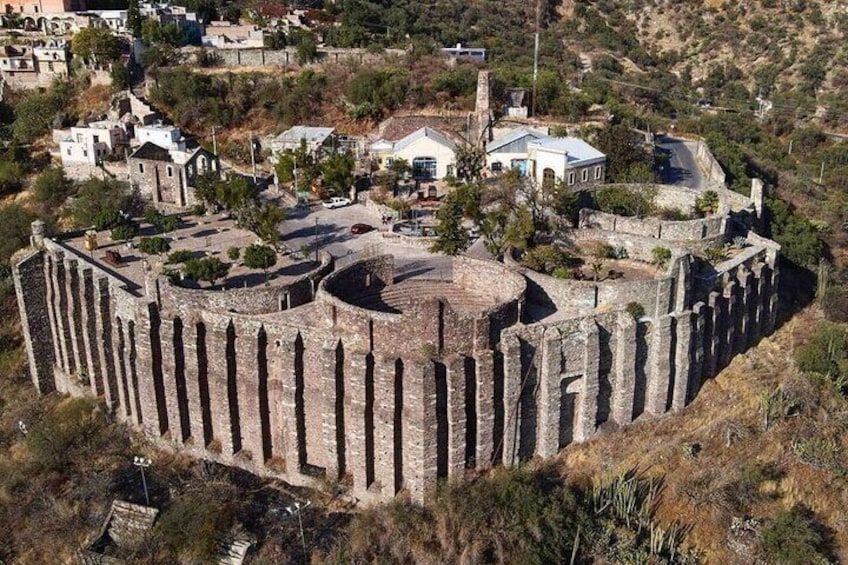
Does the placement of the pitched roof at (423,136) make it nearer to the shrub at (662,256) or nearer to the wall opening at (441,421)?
the shrub at (662,256)

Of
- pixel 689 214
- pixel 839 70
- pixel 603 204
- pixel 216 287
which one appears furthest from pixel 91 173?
pixel 839 70

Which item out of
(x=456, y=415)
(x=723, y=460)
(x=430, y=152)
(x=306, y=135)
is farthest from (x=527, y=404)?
(x=306, y=135)

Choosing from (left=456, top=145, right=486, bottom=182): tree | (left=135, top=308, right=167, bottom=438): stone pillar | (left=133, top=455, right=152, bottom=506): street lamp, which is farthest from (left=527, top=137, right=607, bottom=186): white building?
(left=133, top=455, right=152, bottom=506): street lamp

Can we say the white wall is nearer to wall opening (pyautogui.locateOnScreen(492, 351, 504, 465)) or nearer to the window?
the window

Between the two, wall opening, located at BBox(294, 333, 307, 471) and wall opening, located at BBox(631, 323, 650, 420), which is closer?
wall opening, located at BBox(294, 333, 307, 471)

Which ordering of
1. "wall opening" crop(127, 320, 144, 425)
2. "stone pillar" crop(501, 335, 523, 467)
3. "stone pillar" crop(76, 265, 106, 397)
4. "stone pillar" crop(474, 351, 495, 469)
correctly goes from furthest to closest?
"stone pillar" crop(76, 265, 106, 397) → "wall opening" crop(127, 320, 144, 425) → "stone pillar" crop(501, 335, 523, 467) → "stone pillar" crop(474, 351, 495, 469)

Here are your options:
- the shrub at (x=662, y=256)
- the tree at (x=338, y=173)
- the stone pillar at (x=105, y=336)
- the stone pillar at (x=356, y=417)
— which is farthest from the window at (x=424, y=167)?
the stone pillar at (x=356, y=417)
